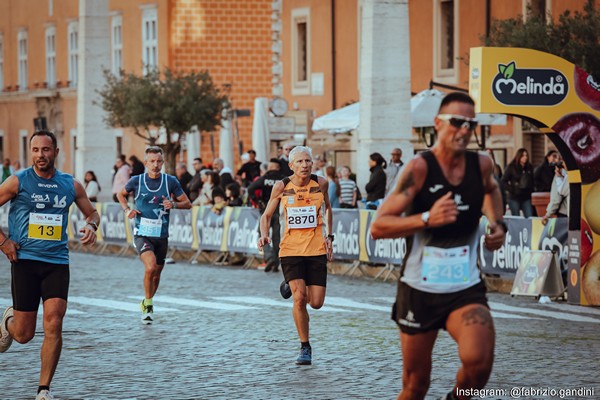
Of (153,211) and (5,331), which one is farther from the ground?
(153,211)

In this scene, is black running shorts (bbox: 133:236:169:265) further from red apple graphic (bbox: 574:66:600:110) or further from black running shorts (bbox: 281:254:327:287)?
red apple graphic (bbox: 574:66:600:110)

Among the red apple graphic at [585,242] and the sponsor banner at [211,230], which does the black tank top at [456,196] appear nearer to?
the red apple graphic at [585,242]

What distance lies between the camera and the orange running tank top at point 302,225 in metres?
13.8

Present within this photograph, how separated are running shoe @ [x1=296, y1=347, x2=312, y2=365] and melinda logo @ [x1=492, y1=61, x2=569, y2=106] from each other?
606 cm

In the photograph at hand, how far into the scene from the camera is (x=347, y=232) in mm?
24297

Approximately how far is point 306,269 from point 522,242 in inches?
285

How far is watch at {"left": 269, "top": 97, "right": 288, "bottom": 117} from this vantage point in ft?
110

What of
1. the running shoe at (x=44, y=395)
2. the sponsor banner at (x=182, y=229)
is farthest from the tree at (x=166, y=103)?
the running shoe at (x=44, y=395)

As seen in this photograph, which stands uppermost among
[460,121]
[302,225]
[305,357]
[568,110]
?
[568,110]

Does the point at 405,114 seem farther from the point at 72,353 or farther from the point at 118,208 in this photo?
the point at 72,353

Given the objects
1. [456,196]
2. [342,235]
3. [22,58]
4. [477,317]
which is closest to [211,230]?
[342,235]

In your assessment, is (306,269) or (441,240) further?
(306,269)

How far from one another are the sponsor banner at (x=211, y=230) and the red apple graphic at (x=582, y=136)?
9.49m

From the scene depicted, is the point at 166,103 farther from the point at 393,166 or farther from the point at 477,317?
the point at 477,317
